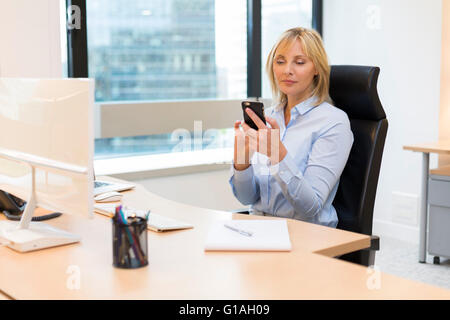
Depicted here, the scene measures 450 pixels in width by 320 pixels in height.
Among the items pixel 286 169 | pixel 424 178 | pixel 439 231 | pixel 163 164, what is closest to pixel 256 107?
pixel 286 169

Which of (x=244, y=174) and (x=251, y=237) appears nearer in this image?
(x=251, y=237)

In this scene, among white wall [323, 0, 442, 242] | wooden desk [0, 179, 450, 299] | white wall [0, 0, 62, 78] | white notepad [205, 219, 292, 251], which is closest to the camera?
wooden desk [0, 179, 450, 299]

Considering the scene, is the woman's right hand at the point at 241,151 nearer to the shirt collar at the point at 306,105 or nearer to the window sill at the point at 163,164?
the shirt collar at the point at 306,105

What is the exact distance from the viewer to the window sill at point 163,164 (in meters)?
3.54

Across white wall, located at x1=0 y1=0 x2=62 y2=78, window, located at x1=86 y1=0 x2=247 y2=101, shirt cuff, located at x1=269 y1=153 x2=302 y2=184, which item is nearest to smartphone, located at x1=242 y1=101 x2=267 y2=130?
shirt cuff, located at x1=269 y1=153 x2=302 y2=184

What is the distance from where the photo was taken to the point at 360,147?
2002 millimetres

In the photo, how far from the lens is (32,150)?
1.48m

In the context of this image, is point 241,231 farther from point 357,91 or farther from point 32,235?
point 357,91

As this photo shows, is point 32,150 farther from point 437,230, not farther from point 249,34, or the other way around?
point 249,34

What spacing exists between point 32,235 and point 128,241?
33 centimetres

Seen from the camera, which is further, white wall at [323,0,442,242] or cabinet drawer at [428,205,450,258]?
white wall at [323,0,442,242]

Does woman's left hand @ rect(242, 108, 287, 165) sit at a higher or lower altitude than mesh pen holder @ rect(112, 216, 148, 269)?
higher

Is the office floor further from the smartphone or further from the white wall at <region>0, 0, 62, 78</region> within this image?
the white wall at <region>0, 0, 62, 78</region>

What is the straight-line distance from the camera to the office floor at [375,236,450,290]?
3141mm
